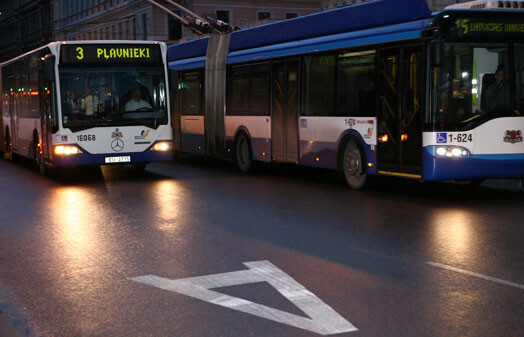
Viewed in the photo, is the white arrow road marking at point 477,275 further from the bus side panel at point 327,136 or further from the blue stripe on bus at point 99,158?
the blue stripe on bus at point 99,158

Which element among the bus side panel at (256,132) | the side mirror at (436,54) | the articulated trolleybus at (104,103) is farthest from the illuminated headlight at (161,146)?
the side mirror at (436,54)

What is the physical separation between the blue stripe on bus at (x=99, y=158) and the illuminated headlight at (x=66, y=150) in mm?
64

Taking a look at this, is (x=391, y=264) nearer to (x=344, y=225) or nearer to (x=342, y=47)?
(x=344, y=225)

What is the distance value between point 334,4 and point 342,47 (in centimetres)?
3472

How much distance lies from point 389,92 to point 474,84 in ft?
5.07

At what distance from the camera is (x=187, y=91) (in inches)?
854

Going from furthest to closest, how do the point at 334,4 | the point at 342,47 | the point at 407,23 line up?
the point at 334,4 < the point at 342,47 < the point at 407,23

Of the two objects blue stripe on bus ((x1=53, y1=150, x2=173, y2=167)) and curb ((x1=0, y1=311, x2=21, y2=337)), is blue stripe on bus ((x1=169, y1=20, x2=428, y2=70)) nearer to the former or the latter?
blue stripe on bus ((x1=53, y1=150, x2=173, y2=167))

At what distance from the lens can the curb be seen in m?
5.35

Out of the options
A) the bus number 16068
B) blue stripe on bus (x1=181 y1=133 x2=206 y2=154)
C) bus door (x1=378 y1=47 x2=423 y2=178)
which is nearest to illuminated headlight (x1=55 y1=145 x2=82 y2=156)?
the bus number 16068

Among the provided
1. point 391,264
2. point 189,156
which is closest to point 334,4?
point 189,156

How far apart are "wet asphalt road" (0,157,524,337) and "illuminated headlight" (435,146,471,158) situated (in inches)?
28.7

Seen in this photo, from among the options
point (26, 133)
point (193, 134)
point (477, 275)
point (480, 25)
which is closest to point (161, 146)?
point (193, 134)

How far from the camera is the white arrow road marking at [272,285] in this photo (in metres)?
5.53
